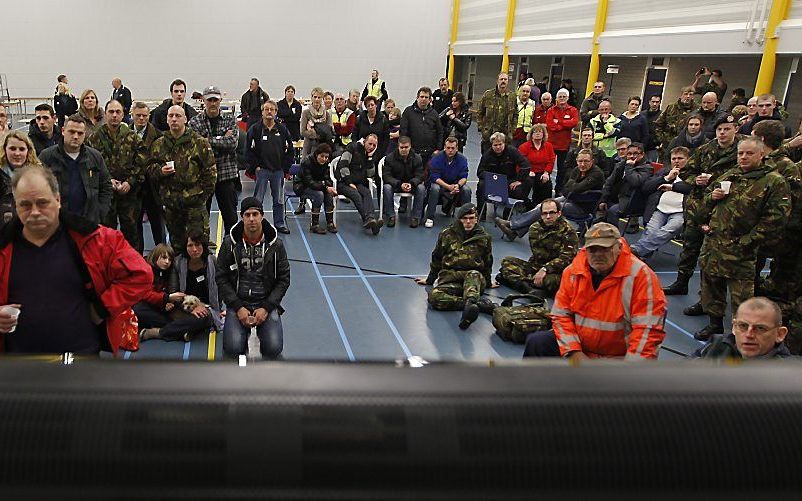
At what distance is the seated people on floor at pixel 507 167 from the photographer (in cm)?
1001

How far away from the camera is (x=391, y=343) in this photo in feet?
18.9

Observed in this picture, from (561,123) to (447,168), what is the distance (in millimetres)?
2971

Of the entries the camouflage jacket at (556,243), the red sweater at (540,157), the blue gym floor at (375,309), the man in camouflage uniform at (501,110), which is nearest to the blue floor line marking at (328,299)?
the blue gym floor at (375,309)

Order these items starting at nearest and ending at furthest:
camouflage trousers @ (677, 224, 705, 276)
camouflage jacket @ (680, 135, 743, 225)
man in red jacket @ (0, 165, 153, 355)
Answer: man in red jacket @ (0, 165, 153, 355) → camouflage jacket @ (680, 135, 743, 225) → camouflage trousers @ (677, 224, 705, 276)

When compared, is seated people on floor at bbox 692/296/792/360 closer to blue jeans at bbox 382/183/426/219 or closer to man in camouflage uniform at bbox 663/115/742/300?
man in camouflage uniform at bbox 663/115/742/300

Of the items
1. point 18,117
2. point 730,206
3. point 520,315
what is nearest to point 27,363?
point 520,315

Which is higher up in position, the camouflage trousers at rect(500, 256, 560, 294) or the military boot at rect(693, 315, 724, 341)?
the camouflage trousers at rect(500, 256, 560, 294)

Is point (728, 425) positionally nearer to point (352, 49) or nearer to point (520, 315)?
point (520, 315)

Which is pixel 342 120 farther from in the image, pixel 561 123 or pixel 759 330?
pixel 759 330

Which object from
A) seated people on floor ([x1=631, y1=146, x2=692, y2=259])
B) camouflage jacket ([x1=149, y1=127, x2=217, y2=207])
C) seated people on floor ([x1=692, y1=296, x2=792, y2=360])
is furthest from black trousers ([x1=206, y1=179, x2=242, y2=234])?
seated people on floor ([x1=692, y1=296, x2=792, y2=360])

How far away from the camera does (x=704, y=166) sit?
7.21m

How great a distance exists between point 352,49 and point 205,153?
1885 cm

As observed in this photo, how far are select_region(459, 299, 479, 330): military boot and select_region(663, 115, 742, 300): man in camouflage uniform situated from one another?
255 cm

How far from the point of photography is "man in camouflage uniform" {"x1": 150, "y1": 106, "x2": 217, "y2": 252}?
260 inches
